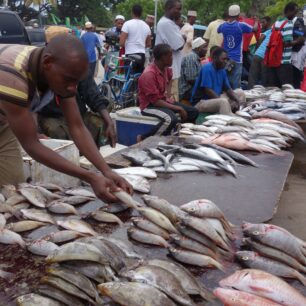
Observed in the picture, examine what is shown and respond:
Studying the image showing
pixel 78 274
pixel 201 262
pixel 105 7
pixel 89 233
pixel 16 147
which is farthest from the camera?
pixel 105 7

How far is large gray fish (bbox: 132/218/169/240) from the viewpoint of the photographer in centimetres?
302

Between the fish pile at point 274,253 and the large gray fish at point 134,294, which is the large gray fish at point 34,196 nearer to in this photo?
the large gray fish at point 134,294

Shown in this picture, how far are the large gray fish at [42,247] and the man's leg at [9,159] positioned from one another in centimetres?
166

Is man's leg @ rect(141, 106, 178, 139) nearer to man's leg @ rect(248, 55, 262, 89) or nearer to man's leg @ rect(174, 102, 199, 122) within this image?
man's leg @ rect(174, 102, 199, 122)

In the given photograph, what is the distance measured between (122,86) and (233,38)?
10.4 feet

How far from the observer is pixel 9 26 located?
13.0 meters

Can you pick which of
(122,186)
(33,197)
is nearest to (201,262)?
(122,186)

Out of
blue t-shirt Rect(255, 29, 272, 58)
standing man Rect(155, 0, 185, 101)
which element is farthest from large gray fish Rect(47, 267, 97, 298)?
blue t-shirt Rect(255, 29, 272, 58)

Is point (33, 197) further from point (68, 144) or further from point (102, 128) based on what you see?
point (102, 128)

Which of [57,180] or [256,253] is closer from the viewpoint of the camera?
[256,253]

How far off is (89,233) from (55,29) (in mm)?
4274

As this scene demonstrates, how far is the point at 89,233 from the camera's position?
9.66 ft

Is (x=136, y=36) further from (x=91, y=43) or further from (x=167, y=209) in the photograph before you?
(x=167, y=209)

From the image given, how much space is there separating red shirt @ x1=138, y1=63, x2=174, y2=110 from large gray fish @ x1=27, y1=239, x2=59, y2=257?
4.64 metres
